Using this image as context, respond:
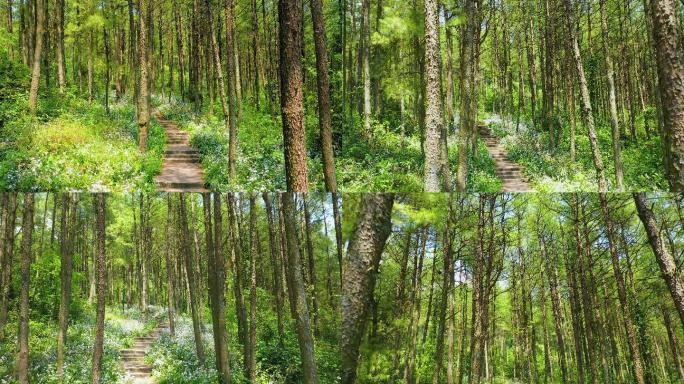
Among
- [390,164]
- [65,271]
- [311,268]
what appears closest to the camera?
[311,268]

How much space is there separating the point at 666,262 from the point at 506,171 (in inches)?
249

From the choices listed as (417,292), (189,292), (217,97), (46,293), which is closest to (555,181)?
(417,292)

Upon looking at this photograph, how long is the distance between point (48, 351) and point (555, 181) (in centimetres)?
861

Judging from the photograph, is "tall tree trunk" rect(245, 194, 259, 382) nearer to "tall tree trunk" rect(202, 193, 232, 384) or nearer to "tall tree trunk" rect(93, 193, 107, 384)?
"tall tree trunk" rect(202, 193, 232, 384)

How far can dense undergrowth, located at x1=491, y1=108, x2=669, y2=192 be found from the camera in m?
9.31

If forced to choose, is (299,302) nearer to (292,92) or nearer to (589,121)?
(292,92)

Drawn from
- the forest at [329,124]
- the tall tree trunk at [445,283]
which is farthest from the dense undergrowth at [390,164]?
the tall tree trunk at [445,283]

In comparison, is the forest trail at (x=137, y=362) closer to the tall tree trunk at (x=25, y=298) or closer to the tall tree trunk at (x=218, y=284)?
the tall tree trunk at (x=218, y=284)

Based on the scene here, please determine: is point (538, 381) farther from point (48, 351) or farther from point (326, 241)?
point (48, 351)

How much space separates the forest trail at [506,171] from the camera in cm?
977

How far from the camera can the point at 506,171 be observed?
10766mm

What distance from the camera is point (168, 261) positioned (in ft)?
14.8

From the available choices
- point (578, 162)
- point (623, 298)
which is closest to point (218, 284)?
point (623, 298)

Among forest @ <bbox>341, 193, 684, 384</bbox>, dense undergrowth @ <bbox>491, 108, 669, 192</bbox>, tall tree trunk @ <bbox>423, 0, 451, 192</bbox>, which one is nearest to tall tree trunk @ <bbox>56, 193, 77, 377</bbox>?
forest @ <bbox>341, 193, 684, 384</bbox>
